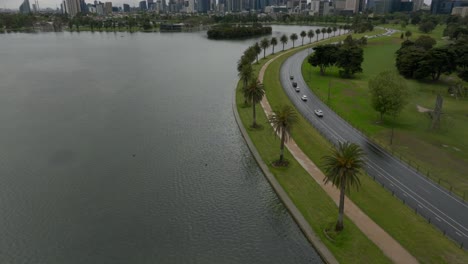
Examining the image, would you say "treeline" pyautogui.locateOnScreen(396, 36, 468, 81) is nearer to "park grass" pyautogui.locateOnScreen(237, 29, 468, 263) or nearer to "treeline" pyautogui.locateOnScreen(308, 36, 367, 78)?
"treeline" pyautogui.locateOnScreen(308, 36, 367, 78)

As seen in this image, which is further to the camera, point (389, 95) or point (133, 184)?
point (389, 95)

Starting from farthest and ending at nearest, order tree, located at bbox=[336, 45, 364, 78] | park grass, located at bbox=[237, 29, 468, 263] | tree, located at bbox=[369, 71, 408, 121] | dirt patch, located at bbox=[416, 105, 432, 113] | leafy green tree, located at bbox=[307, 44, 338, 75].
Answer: leafy green tree, located at bbox=[307, 44, 338, 75], tree, located at bbox=[336, 45, 364, 78], dirt patch, located at bbox=[416, 105, 432, 113], tree, located at bbox=[369, 71, 408, 121], park grass, located at bbox=[237, 29, 468, 263]

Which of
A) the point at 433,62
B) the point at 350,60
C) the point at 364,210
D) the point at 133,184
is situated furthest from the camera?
the point at 350,60

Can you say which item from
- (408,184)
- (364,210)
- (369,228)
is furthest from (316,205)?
(408,184)

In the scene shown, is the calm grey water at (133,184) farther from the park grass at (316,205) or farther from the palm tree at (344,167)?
the palm tree at (344,167)

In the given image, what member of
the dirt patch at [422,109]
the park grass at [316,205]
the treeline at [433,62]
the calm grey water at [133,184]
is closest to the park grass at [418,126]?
the dirt patch at [422,109]

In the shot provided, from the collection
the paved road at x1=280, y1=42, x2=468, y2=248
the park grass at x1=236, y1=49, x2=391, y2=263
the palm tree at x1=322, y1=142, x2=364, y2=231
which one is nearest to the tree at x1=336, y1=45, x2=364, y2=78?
the paved road at x1=280, y1=42, x2=468, y2=248

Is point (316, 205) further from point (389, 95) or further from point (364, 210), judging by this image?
point (389, 95)
